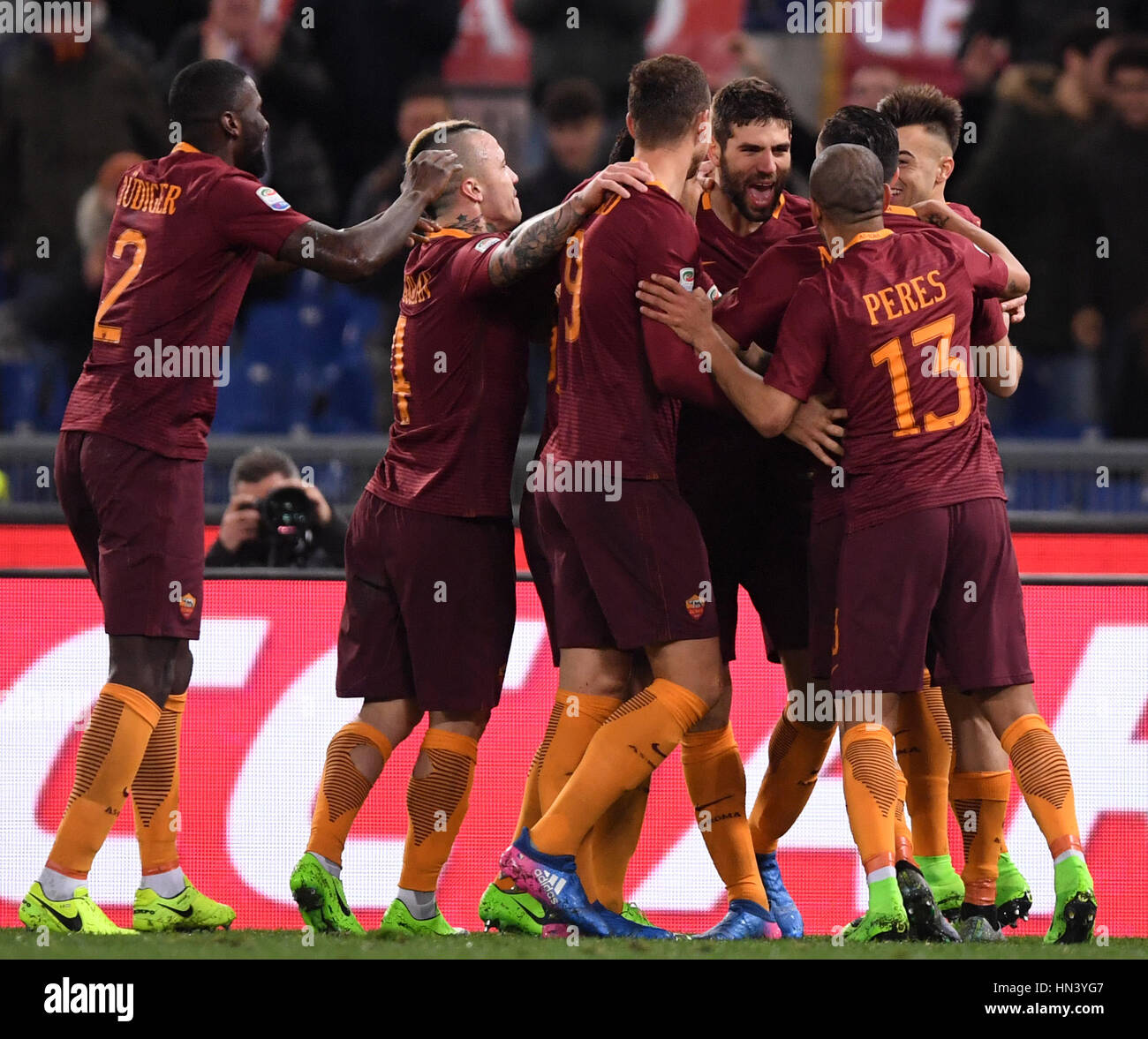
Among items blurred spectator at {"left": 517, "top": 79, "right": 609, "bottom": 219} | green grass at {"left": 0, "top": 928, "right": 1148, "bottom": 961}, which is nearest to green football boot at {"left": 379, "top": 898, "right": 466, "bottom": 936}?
green grass at {"left": 0, "top": 928, "right": 1148, "bottom": 961}

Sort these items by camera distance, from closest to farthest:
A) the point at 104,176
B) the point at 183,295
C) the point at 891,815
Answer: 1. the point at 891,815
2. the point at 183,295
3. the point at 104,176

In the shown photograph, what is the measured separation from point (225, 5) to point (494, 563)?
5.42 meters

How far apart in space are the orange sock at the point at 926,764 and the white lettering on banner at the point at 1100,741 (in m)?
0.32

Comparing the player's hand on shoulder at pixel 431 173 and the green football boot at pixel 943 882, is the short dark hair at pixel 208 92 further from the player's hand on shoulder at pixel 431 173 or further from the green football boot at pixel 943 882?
the green football boot at pixel 943 882

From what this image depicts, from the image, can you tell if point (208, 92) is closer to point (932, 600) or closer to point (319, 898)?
point (319, 898)

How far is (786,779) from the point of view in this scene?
188 inches

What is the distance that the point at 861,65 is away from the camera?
9.30 meters

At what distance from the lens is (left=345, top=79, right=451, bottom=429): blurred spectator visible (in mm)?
8492

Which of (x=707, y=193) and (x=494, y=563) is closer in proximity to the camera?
(x=494, y=563)

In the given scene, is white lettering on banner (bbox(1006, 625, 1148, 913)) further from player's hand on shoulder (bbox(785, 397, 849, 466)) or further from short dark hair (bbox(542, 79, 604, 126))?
short dark hair (bbox(542, 79, 604, 126))

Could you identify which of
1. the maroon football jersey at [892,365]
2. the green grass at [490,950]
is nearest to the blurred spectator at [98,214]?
the green grass at [490,950]

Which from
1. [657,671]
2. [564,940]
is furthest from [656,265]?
[564,940]

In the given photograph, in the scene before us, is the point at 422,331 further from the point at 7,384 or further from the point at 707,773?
the point at 7,384

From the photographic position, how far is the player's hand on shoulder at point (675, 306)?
13.8 ft
